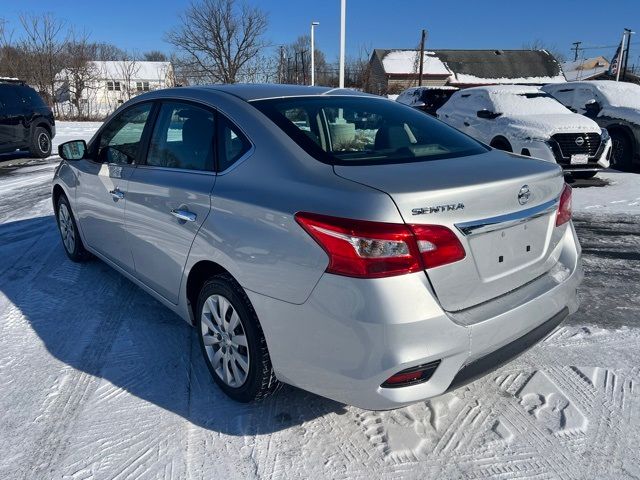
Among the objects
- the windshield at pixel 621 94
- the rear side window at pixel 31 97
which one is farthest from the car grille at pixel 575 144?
the rear side window at pixel 31 97

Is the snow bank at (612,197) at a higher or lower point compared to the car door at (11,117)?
lower

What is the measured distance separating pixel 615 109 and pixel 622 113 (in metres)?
0.22

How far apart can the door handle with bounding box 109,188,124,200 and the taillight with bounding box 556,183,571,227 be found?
8.82ft

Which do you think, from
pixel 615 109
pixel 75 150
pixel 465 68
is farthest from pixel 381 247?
pixel 465 68

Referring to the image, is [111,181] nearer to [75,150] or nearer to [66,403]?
[75,150]

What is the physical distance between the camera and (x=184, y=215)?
2.72m

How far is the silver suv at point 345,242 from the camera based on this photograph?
194 centimetres

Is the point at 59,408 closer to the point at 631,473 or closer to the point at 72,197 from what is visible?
the point at 72,197

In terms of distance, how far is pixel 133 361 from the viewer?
3.09 metres

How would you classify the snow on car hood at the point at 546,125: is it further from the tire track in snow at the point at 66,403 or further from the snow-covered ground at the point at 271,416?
the tire track in snow at the point at 66,403

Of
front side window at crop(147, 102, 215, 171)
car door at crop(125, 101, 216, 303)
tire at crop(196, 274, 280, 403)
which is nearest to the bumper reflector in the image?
tire at crop(196, 274, 280, 403)

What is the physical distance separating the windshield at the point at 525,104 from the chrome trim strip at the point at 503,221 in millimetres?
7629

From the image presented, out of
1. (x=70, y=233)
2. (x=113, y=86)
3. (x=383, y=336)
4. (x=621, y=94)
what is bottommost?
(x=70, y=233)

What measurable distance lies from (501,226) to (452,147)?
0.76m
